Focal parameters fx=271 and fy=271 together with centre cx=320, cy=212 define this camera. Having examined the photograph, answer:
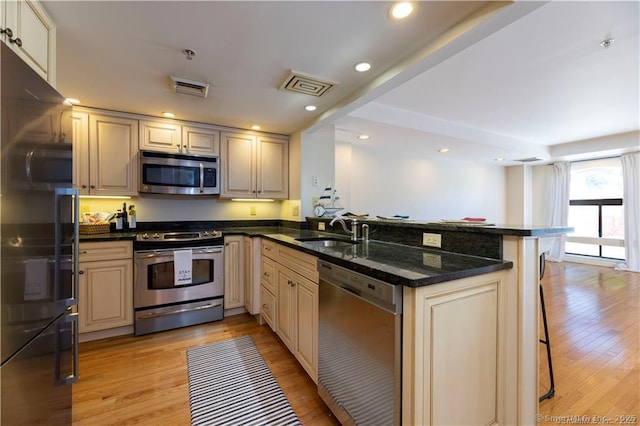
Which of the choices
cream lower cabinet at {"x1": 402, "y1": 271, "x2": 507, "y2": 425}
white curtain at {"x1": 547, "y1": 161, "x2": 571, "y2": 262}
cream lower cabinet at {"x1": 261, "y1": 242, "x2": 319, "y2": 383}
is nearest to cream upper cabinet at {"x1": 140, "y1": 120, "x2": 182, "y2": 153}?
cream lower cabinet at {"x1": 261, "y1": 242, "x2": 319, "y2": 383}

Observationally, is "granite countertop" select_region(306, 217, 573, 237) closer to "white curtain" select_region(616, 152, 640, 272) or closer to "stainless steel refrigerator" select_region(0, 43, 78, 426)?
"stainless steel refrigerator" select_region(0, 43, 78, 426)

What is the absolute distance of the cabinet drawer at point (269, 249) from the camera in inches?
93.8

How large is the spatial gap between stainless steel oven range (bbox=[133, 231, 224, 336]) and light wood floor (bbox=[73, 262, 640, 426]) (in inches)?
5.2

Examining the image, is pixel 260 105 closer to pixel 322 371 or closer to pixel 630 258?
pixel 322 371

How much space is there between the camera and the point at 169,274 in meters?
2.64

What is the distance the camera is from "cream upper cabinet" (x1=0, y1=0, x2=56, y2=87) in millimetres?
1103

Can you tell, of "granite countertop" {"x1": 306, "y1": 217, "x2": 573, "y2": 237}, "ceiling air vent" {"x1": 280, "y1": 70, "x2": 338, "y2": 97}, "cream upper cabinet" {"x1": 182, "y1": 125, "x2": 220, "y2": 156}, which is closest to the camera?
"granite countertop" {"x1": 306, "y1": 217, "x2": 573, "y2": 237}

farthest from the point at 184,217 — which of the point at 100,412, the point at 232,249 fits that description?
the point at 100,412

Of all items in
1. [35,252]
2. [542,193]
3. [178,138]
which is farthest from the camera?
[542,193]

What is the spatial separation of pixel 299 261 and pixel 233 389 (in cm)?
93

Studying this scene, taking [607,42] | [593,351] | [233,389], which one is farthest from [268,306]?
[607,42]

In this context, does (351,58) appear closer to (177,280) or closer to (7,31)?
(7,31)

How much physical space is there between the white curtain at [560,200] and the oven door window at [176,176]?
692 cm

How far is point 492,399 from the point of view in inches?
52.4
